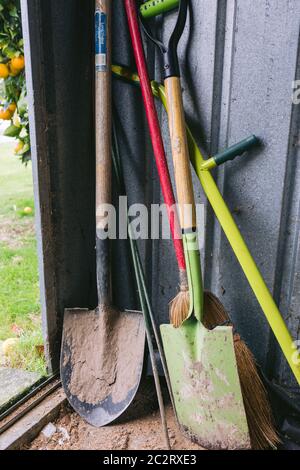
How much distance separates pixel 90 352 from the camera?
1.44 m

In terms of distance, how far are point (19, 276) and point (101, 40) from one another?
1537mm

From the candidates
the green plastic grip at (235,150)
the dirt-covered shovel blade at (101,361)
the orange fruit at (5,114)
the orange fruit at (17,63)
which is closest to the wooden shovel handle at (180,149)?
the green plastic grip at (235,150)

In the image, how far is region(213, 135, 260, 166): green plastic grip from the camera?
4.11ft

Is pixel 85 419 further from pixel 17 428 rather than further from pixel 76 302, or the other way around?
pixel 76 302

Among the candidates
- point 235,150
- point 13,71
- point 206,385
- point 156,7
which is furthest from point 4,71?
point 206,385

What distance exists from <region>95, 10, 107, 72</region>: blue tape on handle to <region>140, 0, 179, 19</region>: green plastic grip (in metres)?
0.14

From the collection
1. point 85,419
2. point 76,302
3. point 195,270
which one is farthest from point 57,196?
point 85,419

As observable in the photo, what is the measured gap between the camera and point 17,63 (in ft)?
5.08

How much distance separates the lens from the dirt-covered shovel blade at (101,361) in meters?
1.35

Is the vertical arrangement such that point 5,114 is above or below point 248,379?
above

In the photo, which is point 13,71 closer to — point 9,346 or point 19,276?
point 9,346

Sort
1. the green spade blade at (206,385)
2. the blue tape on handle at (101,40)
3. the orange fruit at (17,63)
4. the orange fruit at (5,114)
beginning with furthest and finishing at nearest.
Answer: the orange fruit at (5,114)
the orange fruit at (17,63)
the blue tape on handle at (101,40)
the green spade blade at (206,385)

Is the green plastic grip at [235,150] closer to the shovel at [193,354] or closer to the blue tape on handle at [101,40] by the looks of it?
the shovel at [193,354]

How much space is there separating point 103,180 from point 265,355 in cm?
84
